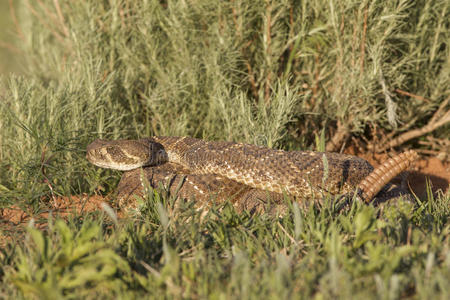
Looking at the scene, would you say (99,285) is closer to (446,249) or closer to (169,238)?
(169,238)

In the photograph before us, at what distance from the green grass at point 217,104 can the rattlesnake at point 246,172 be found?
1.04ft

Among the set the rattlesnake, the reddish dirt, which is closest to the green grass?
the reddish dirt

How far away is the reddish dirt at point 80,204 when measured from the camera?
3645mm

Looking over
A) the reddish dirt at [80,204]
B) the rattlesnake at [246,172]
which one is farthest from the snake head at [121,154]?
the reddish dirt at [80,204]

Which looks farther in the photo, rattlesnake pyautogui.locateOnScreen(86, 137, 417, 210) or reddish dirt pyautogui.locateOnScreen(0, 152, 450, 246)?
rattlesnake pyautogui.locateOnScreen(86, 137, 417, 210)

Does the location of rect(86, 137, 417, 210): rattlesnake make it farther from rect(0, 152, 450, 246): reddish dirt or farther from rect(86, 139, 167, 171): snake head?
rect(0, 152, 450, 246): reddish dirt

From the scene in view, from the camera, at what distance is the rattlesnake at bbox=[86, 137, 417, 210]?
3.99 m

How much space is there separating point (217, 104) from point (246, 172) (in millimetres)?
1219

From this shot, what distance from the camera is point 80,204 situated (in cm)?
420

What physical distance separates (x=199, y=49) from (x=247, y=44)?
57 cm

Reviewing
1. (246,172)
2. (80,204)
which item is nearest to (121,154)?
(80,204)

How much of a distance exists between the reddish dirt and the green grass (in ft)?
0.36

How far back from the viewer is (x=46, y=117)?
4605 mm

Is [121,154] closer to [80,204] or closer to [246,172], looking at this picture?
[80,204]
